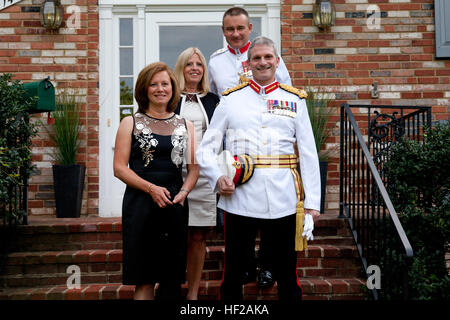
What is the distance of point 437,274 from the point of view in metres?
3.30

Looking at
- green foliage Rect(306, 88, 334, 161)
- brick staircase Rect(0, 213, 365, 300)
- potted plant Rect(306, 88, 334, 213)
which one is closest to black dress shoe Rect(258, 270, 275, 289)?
brick staircase Rect(0, 213, 365, 300)

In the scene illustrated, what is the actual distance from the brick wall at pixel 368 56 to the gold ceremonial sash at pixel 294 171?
2699mm

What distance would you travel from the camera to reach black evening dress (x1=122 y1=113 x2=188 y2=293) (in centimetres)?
246

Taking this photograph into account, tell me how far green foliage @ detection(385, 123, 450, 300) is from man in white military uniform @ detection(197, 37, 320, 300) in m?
1.23

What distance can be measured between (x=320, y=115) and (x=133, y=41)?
7.39 feet

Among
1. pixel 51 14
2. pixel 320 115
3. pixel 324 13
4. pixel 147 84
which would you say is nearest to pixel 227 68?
pixel 147 84

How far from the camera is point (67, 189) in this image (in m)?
4.68

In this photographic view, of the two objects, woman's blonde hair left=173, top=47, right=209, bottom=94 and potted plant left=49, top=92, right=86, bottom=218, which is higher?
woman's blonde hair left=173, top=47, right=209, bottom=94

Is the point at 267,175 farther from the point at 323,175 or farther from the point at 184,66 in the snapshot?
the point at 323,175

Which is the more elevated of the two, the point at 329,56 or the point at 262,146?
the point at 329,56

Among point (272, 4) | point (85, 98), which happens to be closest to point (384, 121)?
point (272, 4)

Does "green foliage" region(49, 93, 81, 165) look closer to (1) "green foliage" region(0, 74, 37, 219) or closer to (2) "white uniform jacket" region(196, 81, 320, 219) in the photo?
(1) "green foliage" region(0, 74, 37, 219)

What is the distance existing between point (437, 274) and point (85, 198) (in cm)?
345

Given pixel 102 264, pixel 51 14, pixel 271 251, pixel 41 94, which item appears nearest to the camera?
pixel 271 251
